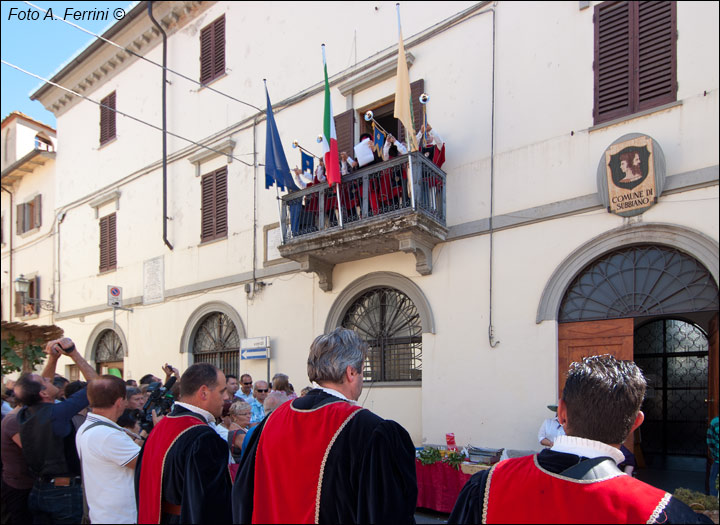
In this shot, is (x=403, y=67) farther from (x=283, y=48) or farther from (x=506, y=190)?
(x=283, y=48)

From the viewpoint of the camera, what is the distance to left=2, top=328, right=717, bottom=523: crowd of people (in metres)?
1.78

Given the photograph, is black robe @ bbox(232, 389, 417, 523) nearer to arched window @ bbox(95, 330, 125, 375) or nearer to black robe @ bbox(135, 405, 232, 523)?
black robe @ bbox(135, 405, 232, 523)

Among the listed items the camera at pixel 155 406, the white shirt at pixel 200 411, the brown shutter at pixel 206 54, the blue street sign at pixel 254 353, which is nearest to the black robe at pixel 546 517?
the white shirt at pixel 200 411

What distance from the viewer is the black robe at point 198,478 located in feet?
10.4

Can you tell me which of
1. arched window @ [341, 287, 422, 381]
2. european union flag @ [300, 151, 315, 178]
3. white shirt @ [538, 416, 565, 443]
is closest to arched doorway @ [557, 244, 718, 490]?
white shirt @ [538, 416, 565, 443]

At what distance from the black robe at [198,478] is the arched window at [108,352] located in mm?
13254

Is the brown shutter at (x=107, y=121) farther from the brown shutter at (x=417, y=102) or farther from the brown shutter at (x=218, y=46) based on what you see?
the brown shutter at (x=417, y=102)

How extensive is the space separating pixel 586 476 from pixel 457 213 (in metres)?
7.64

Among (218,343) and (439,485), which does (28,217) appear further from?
(439,485)

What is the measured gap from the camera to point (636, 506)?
168 centimetres

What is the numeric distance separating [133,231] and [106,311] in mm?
2433

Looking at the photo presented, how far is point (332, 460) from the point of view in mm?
2553

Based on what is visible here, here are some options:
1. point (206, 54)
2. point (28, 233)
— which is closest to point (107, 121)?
point (206, 54)

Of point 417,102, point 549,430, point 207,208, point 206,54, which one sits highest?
point 206,54
